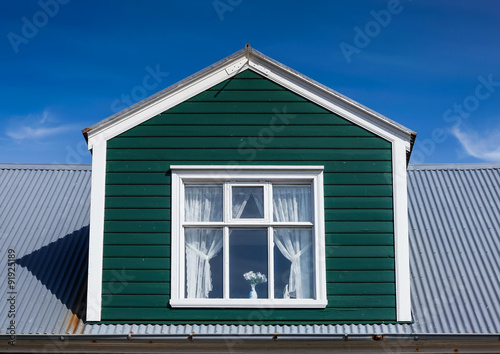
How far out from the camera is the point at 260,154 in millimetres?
9312

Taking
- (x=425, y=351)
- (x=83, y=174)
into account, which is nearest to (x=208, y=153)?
(x=425, y=351)

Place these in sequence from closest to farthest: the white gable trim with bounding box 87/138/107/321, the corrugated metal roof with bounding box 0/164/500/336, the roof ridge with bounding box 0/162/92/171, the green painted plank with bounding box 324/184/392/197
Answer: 1. the corrugated metal roof with bounding box 0/164/500/336
2. the white gable trim with bounding box 87/138/107/321
3. the green painted plank with bounding box 324/184/392/197
4. the roof ridge with bounding box 0/162/92/171

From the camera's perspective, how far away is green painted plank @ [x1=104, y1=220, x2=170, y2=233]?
915 cm

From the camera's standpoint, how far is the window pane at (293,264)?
9070 mm

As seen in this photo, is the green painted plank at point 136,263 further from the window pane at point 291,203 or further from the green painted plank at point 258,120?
the green painted plank at point 258,120

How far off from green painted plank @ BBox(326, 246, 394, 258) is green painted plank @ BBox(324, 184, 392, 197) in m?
0.67

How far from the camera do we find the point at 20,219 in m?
11.4

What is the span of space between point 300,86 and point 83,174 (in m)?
5.42

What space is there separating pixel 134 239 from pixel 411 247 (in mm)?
4088

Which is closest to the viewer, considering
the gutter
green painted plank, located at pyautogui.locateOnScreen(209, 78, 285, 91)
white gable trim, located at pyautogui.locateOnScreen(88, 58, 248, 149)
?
the gutter

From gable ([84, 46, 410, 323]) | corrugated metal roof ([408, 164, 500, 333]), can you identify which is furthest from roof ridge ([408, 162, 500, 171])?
gable ([84, 46, 410, 323])

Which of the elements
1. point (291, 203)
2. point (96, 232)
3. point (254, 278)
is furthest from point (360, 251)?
point (96, 232)

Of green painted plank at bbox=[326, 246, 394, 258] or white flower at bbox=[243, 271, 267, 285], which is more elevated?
green painted plank at bbox=[326, 246, 394, 258]

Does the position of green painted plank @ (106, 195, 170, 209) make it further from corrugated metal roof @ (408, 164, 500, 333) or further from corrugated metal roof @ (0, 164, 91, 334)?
corrugated metal roof @ (408, 164, 500, 333)
